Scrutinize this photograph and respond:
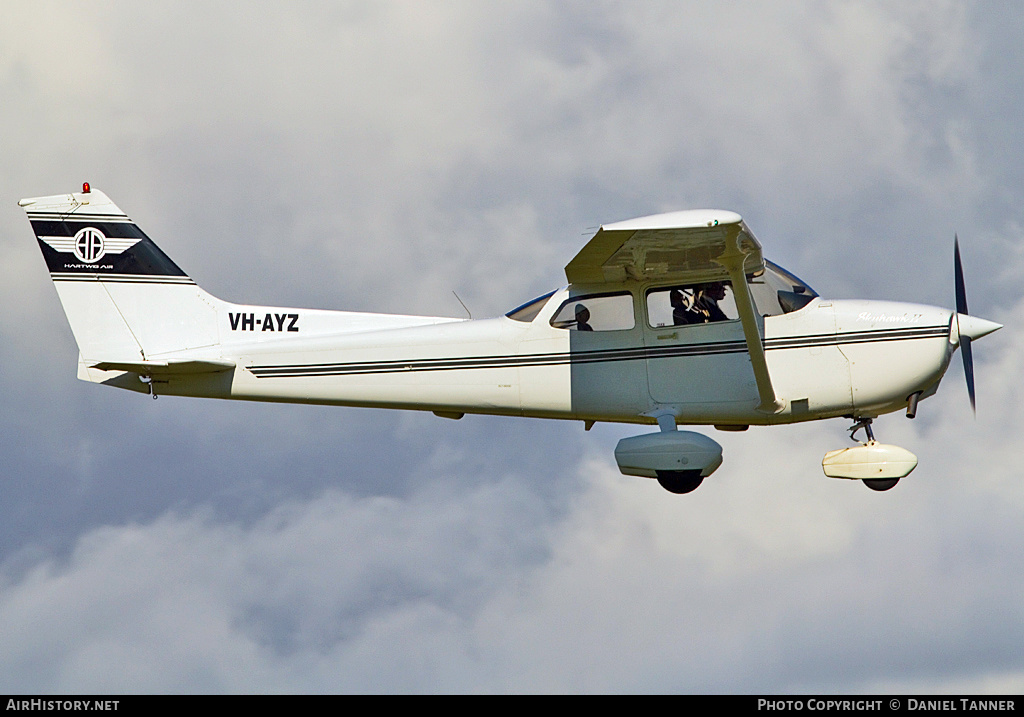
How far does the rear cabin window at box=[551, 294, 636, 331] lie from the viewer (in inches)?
481

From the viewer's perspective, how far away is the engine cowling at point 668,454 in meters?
11.7

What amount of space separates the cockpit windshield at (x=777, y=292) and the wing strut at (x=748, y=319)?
0.12 m

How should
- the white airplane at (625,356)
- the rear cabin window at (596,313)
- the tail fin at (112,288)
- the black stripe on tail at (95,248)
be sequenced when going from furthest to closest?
the black stripe on tail at (95,248) → the tail fin at (112,288) → the rear cabin window at (596,313) → the white airplane at (625,356)

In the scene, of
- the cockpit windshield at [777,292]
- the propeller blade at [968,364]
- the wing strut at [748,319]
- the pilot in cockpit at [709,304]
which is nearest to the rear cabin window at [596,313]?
the pilot in cockpit at [709,304]

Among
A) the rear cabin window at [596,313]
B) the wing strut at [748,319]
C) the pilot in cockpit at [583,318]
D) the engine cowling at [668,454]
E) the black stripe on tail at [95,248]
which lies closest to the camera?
the wing strut at [748,319]

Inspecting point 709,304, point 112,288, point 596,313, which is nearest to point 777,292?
point 709,304

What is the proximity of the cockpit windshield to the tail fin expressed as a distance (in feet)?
19.3

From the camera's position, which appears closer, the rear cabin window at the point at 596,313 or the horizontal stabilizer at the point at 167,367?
the rear cabin window at the point at 596,313

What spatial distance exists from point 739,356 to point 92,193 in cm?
735

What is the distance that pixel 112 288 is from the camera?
1305 centimetres

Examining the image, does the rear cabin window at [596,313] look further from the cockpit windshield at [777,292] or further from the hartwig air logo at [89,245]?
the hartwig air logo at [89,245]
